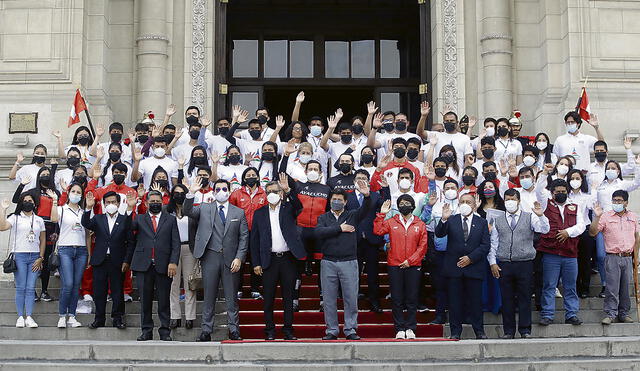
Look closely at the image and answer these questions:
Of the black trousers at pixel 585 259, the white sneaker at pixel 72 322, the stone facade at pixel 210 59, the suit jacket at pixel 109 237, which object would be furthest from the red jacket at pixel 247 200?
the stone facade at pixel 210 59

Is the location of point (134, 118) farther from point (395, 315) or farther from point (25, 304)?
point (395, 315)

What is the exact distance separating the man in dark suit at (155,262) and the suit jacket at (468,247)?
352cm

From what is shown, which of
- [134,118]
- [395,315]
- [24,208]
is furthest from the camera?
[134,118]

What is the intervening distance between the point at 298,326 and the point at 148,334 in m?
1.96

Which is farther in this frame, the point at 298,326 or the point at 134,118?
the point at 134,118

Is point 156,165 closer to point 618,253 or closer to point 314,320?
point 314,320

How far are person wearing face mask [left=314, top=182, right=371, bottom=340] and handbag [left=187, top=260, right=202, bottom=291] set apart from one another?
1688 mm

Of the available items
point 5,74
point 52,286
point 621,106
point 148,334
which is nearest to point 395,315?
point 148,334

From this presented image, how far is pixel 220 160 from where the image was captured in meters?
14.5

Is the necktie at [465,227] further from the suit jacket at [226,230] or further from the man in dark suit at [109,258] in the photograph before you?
the man in dark suit at [109,258]

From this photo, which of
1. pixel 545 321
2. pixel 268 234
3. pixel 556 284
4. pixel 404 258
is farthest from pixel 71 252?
pixel 556 284

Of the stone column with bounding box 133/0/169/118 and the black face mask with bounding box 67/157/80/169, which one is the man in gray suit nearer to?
the black face mask with bounding box 67/157/80/169

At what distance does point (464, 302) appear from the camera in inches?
491

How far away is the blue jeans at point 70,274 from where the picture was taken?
12641 millimetres
